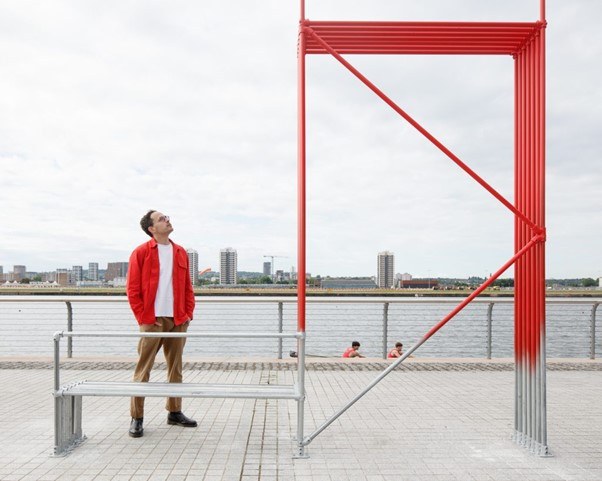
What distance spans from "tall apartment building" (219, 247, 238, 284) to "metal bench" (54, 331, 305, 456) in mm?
45059

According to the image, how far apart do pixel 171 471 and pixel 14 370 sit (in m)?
4.91

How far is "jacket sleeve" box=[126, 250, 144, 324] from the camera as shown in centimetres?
451

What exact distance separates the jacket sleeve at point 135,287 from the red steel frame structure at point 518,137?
136 cm

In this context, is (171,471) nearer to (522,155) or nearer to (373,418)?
(373,418)

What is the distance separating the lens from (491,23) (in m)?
4.30

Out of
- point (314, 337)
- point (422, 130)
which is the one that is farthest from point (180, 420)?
point (314, 337)

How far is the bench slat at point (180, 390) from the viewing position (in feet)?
13.1

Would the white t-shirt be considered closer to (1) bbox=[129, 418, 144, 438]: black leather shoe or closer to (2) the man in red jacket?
(2) the man in red jacket

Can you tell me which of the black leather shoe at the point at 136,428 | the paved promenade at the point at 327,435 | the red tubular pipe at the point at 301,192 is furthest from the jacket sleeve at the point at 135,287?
the red tubular pipe at the point at 301,192

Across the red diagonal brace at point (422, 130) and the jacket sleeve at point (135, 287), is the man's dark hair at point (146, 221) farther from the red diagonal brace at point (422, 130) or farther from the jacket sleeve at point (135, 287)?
the red diagonal brace at point (422, 130)

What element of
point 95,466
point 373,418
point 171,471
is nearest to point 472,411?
point 373,418

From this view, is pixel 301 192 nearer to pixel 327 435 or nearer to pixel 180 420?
pixel 327 435

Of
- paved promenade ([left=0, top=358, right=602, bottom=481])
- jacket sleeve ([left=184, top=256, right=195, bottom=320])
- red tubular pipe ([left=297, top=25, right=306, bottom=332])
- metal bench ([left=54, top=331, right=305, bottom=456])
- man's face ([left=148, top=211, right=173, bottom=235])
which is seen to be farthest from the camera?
jacket sleeve ([left=184, top=256, right=195, bottom=320])

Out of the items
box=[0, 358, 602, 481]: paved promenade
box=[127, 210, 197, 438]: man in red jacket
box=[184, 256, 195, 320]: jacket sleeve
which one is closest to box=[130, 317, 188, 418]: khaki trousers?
box=[127, 210, 197, 438]: man in red jacket
